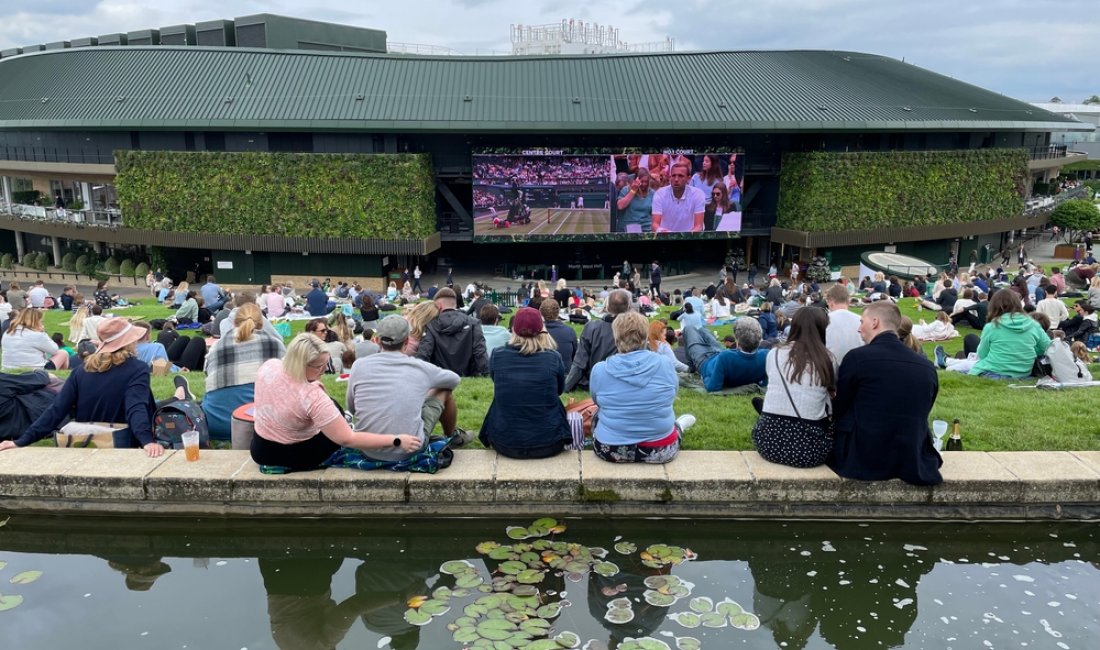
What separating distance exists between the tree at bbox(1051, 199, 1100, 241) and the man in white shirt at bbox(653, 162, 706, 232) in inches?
988

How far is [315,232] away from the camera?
1313 inches

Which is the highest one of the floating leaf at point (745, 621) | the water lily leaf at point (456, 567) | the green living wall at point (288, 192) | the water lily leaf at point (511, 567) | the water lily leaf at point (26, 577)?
the green living wall at point (288, 192)

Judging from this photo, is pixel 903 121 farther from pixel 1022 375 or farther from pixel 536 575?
pixel 536 575

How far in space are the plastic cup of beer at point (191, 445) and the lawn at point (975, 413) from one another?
2.32 m

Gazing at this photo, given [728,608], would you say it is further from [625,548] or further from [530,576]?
[530,576]

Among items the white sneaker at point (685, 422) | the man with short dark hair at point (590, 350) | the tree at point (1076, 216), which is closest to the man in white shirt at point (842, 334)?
the white sneaker at point (685, 422)

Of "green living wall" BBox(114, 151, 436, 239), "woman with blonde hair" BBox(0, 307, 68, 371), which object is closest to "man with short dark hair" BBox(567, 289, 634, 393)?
"woman with blonde hair" BBox(0, 307, 68, 371)

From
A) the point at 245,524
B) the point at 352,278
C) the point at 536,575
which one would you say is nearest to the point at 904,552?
the point at 536,575

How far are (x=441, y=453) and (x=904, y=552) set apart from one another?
3.21 meters

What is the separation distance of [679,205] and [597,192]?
148 inches

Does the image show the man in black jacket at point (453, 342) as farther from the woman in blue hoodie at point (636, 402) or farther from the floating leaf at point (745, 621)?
the floating leaf at point (745, 621)

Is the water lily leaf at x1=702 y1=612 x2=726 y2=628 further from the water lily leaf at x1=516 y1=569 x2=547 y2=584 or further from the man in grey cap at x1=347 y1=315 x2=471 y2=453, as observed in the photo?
the man in grey cap at x1=347 y1=315 x2=471 y2=453

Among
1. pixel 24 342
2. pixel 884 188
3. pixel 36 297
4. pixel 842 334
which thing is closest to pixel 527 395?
pixel 842 334

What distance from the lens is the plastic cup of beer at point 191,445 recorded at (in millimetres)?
5910
